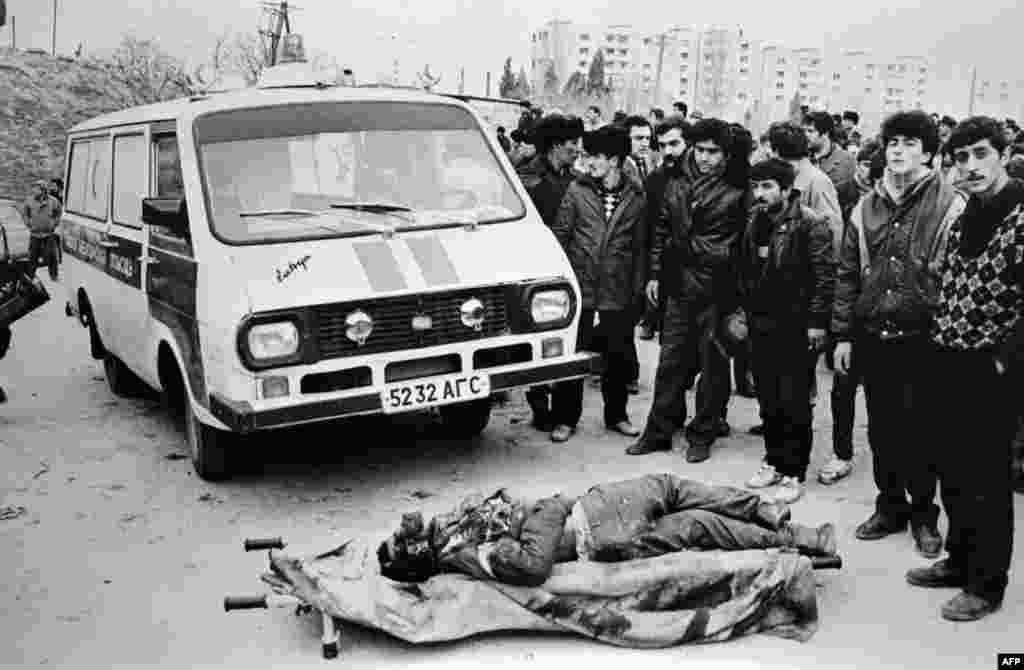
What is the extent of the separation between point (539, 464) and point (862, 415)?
7.92 ft

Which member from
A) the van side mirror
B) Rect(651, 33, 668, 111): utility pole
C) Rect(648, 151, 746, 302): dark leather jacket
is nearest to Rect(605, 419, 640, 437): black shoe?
Rect(648, 151, 746, 302): dark leather jacket

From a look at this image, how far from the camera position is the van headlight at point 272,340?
4.65 m

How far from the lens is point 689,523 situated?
381cm

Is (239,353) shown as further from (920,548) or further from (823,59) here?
(823,59)

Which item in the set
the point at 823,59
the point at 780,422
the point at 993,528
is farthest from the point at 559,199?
the point at 823,59

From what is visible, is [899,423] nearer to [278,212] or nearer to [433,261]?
[433,261]

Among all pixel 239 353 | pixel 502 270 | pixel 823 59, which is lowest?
pixel 239 353

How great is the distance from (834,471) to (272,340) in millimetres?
3014

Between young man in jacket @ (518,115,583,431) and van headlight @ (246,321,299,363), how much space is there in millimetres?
2157

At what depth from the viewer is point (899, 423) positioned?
4.34 m

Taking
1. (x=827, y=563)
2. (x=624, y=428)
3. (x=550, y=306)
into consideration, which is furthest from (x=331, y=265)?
(x=827, y=563)

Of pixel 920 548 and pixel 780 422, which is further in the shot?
pixel 780 422

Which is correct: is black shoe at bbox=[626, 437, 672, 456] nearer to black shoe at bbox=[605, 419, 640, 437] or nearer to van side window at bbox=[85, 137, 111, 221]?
black shoe at bbox=[605, 419, 640, 437]

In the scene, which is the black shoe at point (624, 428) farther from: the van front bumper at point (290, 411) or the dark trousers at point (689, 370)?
the van front bumper at point (290, 411)
